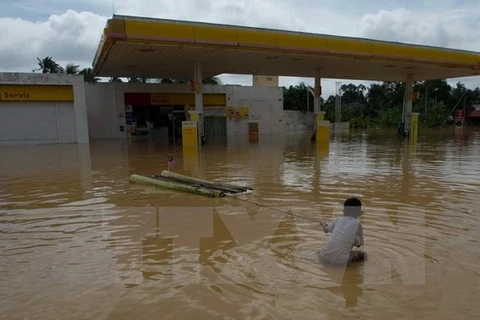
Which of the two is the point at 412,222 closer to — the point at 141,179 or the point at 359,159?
the point at 141,179

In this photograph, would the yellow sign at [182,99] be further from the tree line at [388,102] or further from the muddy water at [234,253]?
the muddy water at [234,253]

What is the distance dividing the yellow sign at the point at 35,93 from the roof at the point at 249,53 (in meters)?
3.19

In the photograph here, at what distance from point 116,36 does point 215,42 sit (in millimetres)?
4076

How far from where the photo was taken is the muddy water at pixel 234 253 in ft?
11.2

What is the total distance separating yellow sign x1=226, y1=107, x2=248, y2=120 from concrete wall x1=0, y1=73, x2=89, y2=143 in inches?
460

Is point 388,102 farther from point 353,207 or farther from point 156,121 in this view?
point 353,207

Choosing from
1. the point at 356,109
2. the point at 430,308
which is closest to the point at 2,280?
the point at 430,308

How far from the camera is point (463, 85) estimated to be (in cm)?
6544

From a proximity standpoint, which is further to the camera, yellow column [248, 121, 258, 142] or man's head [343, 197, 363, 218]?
yellow column [248, 121, 258, 142]

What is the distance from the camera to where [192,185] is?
827 cm

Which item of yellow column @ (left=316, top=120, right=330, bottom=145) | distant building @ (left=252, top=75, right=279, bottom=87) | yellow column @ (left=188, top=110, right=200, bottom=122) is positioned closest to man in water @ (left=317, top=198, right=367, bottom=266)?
yellow column @ (left=188, top=110, right=200, bottom=122)

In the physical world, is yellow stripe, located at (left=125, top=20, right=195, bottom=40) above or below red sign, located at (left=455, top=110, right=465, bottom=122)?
above

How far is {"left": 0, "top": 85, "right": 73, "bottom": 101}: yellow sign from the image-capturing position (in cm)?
2355

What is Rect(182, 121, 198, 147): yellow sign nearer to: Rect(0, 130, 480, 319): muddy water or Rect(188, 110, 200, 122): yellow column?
Rect(188, 110, 200, 122): yellow column
